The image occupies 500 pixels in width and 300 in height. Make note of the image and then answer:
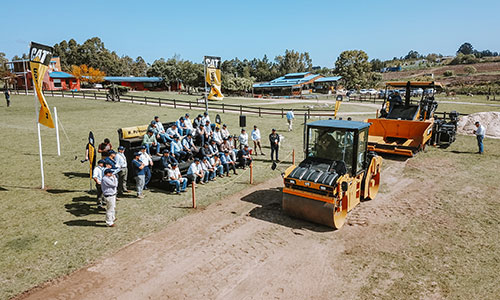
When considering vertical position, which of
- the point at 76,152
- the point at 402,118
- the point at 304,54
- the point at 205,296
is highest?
the point at 304,54

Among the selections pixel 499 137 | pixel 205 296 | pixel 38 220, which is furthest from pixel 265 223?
pixel 499 137

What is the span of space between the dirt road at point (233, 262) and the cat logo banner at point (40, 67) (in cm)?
641

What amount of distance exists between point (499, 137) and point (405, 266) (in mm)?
19168

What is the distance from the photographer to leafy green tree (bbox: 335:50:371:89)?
214 feet

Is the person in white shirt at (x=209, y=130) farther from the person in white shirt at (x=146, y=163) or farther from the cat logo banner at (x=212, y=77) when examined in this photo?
the person in white shirt at (x=146, y=163)

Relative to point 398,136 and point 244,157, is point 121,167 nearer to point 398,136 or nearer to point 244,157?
point 244,157

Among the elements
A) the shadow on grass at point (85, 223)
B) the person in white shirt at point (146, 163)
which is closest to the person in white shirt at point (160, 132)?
the person in white shirt at point (146, 163)

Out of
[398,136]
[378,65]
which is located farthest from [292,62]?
[398,136]

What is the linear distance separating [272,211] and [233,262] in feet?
9.71

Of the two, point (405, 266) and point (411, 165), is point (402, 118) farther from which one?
point (405, 266)

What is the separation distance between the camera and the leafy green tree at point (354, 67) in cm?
6531

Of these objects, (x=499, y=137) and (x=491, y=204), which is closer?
(x=491, y=204)

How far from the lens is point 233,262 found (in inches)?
278

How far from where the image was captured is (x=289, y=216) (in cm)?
927
